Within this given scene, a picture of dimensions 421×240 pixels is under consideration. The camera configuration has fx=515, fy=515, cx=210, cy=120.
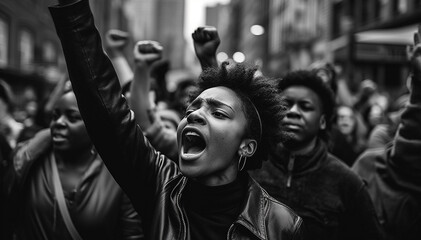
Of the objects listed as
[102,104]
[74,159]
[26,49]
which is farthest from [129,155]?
[26,49]

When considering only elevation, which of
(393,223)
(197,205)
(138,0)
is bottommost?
(393,223)

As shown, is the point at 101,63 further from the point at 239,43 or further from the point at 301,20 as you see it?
the point at 239,43

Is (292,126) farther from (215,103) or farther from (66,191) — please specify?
(66,191)

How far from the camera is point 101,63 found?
2.25 meters

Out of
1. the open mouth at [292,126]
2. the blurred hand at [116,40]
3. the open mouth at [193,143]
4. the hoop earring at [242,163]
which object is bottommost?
the hoop earring at [242,163]

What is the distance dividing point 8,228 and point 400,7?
1938 cm

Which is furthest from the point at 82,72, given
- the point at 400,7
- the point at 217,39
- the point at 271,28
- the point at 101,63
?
the point at 271,28

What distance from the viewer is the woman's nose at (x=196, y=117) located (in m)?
2.43

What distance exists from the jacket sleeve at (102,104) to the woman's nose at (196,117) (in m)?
0.26

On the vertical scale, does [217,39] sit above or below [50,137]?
above

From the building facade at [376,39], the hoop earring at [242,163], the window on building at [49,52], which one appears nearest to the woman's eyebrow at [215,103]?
the hoop earring at [242,163]

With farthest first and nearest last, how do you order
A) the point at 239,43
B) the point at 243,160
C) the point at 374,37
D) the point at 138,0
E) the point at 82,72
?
the point at 138,0, the point at 239,43, the point at 374,37, the point at 243,160, the point at 82,72

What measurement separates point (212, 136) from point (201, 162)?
0.13 m

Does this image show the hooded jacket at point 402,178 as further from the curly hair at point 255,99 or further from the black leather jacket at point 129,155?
the black leather jacket at point 129,155
